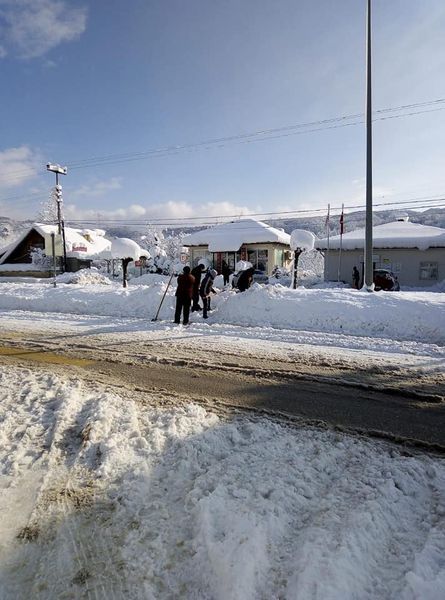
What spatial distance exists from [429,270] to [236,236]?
14718 millimetres

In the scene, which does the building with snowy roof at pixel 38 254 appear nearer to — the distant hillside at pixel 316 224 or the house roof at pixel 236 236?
the house roof at pixel 236 236

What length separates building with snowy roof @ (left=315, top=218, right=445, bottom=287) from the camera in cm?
2294

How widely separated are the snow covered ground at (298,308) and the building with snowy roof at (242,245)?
16.9 m

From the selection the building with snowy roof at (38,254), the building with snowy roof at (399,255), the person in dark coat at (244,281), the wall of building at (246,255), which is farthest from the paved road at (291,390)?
the building with snowy roof at (38,254)

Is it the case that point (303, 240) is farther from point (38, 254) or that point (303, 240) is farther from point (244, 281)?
point (38, 254)

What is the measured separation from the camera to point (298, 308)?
34.9 ft

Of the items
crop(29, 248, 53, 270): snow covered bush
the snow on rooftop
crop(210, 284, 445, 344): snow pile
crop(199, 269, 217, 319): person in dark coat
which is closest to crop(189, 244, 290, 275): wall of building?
the snow on rooftop

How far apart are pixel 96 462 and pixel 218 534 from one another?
4.60ft

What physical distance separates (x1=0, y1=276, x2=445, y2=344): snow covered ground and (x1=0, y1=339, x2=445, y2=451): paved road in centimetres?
392

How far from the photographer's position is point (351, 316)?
9.70m

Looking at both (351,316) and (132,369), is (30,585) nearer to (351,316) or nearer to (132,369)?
(132,369)

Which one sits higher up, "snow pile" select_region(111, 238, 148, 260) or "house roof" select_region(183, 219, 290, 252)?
"house roof" select_region(183, 219, 290, 252)

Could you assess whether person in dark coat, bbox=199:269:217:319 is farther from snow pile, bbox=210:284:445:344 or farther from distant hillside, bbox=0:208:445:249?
distant hillside, bbox=0:208:445:249

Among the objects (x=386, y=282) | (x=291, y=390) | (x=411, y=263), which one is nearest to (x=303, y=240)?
(x=386, y=282)
